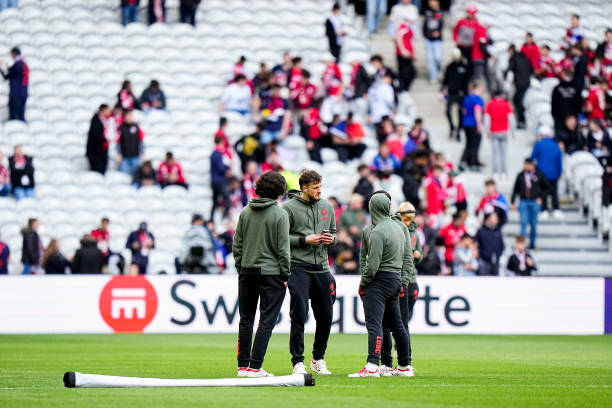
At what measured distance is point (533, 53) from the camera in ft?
98.7

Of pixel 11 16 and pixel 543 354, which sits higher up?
pixel 11 16

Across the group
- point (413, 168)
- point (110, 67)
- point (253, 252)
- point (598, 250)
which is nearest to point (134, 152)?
point (110, 67)

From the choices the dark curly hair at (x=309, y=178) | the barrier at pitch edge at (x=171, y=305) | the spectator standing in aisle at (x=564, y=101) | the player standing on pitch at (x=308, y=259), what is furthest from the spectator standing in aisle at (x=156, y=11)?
the dark curly hair at (x=309, y=178)

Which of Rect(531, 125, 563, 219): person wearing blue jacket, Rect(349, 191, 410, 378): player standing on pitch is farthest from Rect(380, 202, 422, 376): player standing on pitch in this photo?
Rect(531, 125, 563, 219): person wearing blue jacket

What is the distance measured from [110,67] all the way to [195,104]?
8.31 ft

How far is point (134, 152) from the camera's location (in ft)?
87.5

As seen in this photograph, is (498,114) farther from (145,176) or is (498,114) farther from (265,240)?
(265,240)

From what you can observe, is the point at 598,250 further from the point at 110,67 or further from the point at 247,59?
the point at 110,67

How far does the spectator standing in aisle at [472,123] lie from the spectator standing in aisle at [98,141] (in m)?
8.09

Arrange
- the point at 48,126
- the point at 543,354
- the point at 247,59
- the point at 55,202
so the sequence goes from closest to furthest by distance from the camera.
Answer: the point at 543,354 < the point at 55,202 < the point at 48,126 < the point at 247,59

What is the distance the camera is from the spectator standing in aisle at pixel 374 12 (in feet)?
106

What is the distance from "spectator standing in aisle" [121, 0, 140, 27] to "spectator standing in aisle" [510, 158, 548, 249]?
37.6ft

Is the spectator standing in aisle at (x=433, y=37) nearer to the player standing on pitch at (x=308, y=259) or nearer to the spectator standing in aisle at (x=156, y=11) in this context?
the spectator standing in aisle at (x=156, y=11)

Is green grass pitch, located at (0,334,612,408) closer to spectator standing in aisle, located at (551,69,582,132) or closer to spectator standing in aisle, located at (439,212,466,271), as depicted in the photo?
spectator standing in aisle, located at (439,212,466,271)
